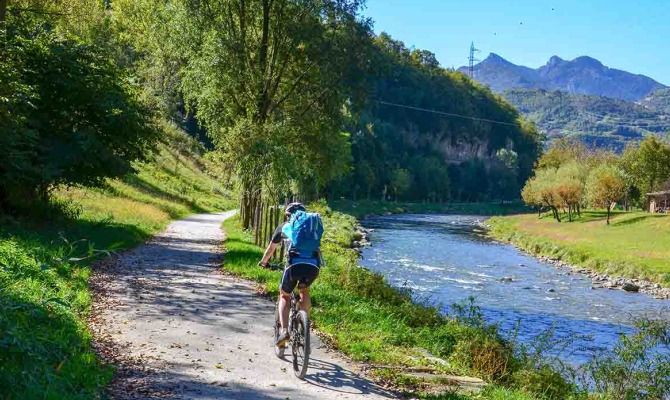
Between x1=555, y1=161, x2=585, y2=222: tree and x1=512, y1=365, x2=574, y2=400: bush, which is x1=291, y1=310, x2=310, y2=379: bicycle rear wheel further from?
x1=555, y1=161, x2=585, y2=222: tree

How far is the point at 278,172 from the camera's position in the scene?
28.0m

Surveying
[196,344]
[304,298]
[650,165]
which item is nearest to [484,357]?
[304,298]

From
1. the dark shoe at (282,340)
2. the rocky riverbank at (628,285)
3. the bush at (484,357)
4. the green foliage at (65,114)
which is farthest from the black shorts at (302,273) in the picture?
the rocky riverbank at (628,285)

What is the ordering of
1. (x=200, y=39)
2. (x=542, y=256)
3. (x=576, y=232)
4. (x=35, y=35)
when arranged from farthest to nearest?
(x=576, y=232)
(x=542, y=256)
(x=200, y=39)
(x=35, y=35)

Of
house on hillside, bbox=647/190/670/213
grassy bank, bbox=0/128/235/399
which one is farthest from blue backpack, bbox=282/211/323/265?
house on hillside, bbox=647/190/670/213

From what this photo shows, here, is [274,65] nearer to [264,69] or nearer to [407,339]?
[264,69]

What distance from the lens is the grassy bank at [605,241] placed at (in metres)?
46.7

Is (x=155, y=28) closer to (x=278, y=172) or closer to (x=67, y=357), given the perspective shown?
(x=278, y=172)

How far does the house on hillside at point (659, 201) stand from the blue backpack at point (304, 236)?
10066 centimetres

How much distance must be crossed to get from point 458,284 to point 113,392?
28974 millimetres

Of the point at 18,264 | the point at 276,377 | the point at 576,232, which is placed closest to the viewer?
the point at 276,377

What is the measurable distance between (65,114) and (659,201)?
100924 mm

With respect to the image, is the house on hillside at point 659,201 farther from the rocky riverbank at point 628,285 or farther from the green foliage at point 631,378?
the green foliage at point 631,378

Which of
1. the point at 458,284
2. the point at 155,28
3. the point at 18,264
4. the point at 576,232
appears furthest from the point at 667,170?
the point at 18,264
